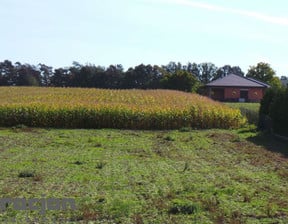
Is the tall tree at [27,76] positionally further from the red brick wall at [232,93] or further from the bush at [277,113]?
the bush at [277,113]

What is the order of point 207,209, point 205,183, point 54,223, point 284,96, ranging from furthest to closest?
1. point 284,96
2. point 205,183
3. point 207,209
4. point 54,223

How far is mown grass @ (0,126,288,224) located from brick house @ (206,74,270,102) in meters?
54.0

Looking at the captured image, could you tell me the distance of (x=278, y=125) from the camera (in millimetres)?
20078

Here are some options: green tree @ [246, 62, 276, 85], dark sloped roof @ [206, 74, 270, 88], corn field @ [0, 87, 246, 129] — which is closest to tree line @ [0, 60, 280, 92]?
green tree @ [246, 62, 276, 85]

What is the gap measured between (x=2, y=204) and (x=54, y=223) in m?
1.29

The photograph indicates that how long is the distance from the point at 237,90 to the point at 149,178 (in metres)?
63.7

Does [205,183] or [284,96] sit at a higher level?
[284,96]

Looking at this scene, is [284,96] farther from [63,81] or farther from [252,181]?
[63,81]

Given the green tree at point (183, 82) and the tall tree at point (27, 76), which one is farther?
the tall tree at point (27, 76)

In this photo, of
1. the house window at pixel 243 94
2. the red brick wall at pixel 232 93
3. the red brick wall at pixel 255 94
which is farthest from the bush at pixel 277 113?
the house window at pixel 243 94

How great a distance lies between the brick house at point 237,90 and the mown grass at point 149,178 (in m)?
54.0

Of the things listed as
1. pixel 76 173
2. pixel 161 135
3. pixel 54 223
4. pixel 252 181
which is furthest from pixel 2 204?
pixel 161 135

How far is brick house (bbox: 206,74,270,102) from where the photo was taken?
70.7m

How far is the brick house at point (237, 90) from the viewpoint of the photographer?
232ft
